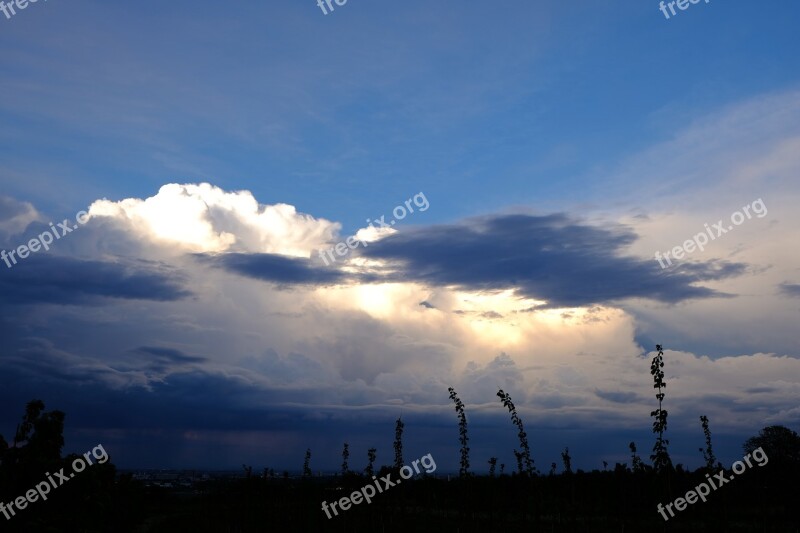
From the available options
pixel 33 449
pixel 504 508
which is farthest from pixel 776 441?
pixel 33 449

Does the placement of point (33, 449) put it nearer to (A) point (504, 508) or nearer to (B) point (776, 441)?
(A) point (504, 508)

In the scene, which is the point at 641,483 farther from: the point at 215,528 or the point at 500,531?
the point at 215,528

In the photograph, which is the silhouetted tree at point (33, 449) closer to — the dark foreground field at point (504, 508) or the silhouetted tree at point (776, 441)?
the dark foreground field at point (504, 508)

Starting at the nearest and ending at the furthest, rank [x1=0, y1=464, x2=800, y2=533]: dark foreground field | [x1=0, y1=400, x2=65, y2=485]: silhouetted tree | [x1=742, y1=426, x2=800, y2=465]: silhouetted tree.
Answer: [x1=0, y1=400, x2=65, y2=485]: silhouetted tree → [x1=0, y1=464, x2=800, y2=533]: dark foreground field → [x1=742, y1=426, x2=800, y2=465]: silhouetted tree

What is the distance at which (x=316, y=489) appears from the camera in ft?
212

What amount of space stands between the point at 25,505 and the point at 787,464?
5752 centimetres

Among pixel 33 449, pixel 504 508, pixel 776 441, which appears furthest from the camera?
pixel 776 441

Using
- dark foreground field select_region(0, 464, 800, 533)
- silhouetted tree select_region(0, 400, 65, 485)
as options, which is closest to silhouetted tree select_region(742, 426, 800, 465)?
dark foreground field select_region(0, 464, 800, 533)

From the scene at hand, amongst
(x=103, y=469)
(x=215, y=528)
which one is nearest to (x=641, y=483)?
(x=215, y=528)

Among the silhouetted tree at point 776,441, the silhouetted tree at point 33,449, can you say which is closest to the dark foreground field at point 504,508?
the silhouetted tree at point 33,449

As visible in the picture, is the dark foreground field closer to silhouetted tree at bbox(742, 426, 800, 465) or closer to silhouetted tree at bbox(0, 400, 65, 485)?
silhouetted tree at bbox(0, 400, 65, 485)

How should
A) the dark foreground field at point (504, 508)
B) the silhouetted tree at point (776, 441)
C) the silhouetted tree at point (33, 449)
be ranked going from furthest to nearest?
the silhouetted tree at point (776, 441) < the dark foreground field at point (504, 508) < the silhouetted tree at point (33, 449)

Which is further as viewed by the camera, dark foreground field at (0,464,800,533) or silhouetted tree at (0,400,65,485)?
dark foreground field at (0,464,800,533)

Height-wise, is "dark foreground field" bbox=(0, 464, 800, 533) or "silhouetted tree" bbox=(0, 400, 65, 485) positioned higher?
"silhouetted tree" bbox=(0, 400, 65, 485)
